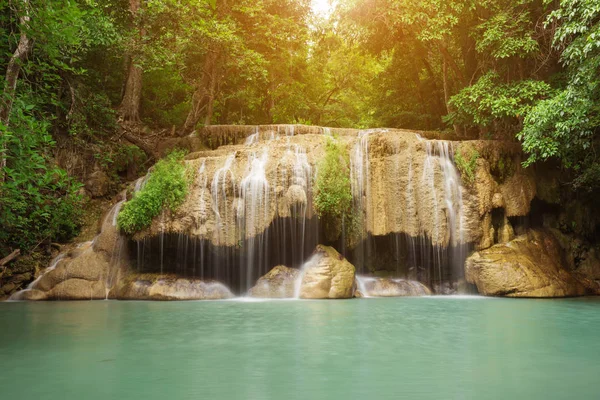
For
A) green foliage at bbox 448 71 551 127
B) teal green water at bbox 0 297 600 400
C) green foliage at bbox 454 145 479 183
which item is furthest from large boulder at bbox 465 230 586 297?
green foliage at bbox 448 71 551 127

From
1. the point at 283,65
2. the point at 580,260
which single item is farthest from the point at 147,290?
A: the point at 283,65

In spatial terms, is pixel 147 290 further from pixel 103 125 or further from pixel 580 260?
pixel 580 260

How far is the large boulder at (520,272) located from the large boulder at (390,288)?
1315 millimetres

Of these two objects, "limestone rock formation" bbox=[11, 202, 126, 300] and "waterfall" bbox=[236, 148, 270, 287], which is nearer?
"limestone rock formation" bbox=[11, 202, 126, 300]

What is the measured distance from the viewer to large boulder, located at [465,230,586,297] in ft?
37.6

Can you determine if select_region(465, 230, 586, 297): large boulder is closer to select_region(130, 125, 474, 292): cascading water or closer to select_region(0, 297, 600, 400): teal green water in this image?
select_region(130, 125, 474, 292): cascading water

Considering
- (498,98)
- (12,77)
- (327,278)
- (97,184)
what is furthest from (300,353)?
(97,184)

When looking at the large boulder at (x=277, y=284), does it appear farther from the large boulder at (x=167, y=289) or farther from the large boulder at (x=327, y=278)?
the large boulder at (x=167, y=289)

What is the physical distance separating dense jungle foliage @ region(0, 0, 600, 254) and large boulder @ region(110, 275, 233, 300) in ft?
8.92

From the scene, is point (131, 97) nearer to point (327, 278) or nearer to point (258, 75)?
point (258, 75)

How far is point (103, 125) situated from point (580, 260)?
52.5ft

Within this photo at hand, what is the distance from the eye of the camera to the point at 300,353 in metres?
5.34

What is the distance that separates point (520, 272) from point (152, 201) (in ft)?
30.6

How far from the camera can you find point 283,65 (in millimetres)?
22641
